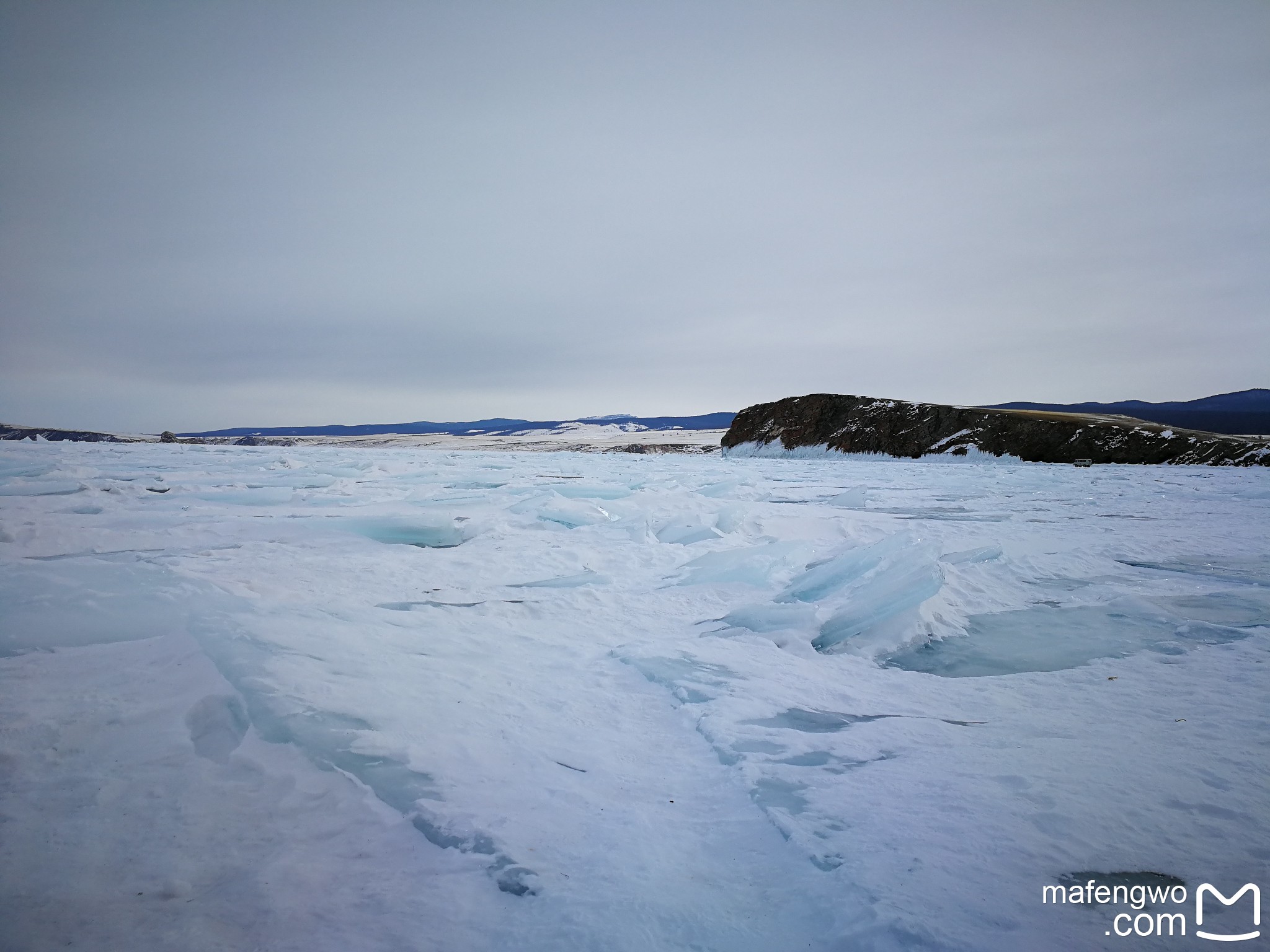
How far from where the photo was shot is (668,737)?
8.16ft

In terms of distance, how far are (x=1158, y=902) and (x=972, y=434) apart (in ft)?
150

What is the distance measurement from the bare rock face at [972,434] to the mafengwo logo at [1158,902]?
123 ft

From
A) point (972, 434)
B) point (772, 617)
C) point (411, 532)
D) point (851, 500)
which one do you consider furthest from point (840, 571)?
point (972, 434)

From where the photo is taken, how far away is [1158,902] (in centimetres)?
151

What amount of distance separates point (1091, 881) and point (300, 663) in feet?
10.1

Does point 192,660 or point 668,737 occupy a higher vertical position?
point 192,660

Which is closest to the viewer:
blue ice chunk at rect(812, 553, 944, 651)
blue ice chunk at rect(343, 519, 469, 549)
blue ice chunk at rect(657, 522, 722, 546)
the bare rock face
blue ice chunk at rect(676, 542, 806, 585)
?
blue ice chunk at rect(812, 553, 944, 651)

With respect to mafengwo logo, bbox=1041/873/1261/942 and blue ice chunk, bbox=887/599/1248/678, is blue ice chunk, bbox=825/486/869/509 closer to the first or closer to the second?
blue ice chunk, bbox=887/599/1248/678

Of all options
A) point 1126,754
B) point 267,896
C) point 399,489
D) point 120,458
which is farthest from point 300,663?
point 120,458

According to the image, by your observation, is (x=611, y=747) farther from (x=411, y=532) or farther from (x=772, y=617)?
(x=411, y=532)

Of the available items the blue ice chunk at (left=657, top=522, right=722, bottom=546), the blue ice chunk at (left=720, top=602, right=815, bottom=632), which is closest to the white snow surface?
the blue ice chunk at (left=720, top=602, right=815, bottom=632)

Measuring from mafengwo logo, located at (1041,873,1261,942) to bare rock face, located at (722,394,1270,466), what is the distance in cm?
3763

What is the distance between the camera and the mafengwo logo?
4.68ft

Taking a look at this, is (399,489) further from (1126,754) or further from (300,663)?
(1126,754)
